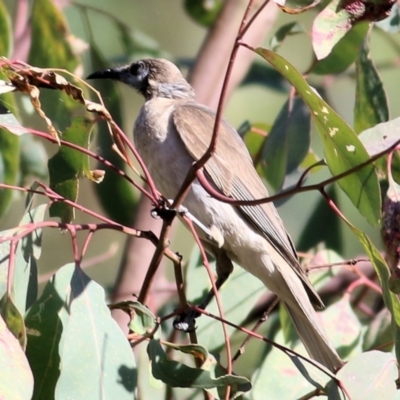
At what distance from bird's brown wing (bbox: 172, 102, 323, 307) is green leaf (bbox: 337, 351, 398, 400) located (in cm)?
81

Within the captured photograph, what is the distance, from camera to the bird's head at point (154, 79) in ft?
13.1

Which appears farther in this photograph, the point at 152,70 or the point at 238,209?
the point at 152,70

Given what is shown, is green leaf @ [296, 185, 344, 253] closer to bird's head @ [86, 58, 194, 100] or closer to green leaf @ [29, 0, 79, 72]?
bird's head @ [86, 58, 194, 100]

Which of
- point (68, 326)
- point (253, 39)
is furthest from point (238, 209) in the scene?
point (253, 39)

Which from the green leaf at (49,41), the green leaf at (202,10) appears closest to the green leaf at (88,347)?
the green leaf at (49,41)

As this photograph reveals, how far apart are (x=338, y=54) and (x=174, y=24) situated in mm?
3461

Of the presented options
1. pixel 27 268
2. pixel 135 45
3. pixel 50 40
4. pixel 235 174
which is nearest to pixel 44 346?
pixel 27 268

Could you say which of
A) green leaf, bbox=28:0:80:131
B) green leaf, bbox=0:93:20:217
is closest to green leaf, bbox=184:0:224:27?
green leaf, bbox=28:0:80:131

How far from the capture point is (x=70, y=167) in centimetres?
267

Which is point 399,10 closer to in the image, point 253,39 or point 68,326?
point 253,39

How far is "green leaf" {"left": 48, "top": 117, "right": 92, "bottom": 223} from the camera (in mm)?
2643

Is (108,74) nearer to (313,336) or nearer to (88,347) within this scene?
(313,336)

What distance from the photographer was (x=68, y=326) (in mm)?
2338

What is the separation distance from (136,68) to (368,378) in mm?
2232
